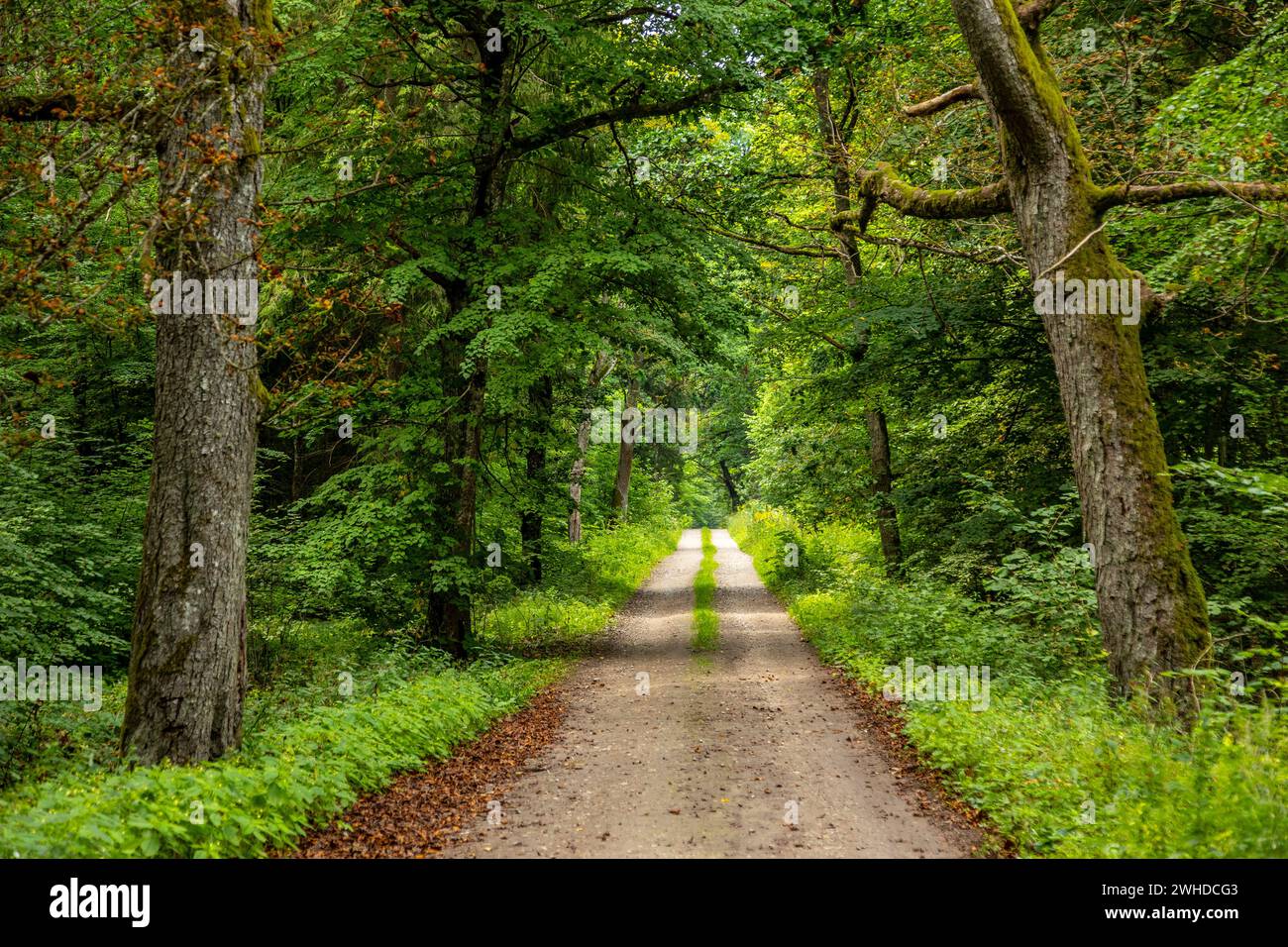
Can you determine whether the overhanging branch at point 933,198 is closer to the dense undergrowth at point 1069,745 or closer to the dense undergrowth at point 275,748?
the dense undergrowth at point 1069,745

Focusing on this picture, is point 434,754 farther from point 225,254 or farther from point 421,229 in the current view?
point 421,229

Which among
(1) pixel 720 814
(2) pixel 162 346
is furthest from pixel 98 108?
(1) pixel 720 814

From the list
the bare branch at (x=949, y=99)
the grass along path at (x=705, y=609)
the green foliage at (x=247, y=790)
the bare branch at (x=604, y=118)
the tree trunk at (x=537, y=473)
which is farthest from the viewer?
the grass along path at (x=705, y=609)

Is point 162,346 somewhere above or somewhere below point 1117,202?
below

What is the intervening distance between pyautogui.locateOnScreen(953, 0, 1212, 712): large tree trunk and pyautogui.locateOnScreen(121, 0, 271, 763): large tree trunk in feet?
21.1

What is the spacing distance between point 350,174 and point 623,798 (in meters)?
9.18

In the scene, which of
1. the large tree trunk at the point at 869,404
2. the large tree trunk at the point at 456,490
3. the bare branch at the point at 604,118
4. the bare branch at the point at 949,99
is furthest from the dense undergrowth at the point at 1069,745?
the bare branch at the point at 604,118

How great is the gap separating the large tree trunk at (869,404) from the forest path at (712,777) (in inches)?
172

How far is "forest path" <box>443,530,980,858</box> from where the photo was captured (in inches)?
231

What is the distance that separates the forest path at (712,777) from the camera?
588 cm

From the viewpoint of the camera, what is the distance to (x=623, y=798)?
6.95m

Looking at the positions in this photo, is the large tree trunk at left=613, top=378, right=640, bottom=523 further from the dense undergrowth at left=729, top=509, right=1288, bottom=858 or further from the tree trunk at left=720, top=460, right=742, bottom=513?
the tree trunk at left=720, top=460, right=742, bottom=513

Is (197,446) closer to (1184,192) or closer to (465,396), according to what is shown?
(465,396)

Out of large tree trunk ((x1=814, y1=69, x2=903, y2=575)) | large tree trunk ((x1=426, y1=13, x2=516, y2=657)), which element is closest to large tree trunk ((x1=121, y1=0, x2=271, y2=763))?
large tree trunk ((x1=426, y1=13, x2=516, y2=657))
